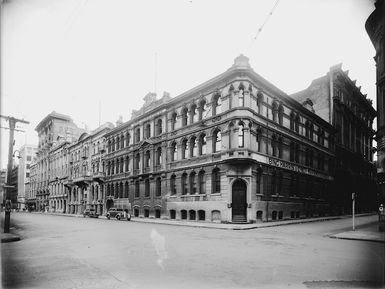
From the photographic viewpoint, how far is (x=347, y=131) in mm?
47156

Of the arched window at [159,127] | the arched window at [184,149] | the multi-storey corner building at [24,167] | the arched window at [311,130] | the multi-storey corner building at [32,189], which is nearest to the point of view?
the arched window at [184,149]

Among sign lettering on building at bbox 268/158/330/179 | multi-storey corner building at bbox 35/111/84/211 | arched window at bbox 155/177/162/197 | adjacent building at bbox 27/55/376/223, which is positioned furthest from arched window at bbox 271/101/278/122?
multi-storey corner building at bbox 35/111/84/211

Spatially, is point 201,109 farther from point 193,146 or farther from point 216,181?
point 216,181

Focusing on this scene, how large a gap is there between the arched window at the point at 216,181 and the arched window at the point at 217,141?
1.78 meters

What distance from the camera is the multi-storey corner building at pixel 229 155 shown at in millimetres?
→ 27219

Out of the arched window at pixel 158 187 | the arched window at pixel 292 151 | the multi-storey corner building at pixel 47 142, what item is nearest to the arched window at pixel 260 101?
the arched window at pixel 292 151

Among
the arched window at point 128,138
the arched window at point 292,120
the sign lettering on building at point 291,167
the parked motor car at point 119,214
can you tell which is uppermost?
the arched window at point 292,120

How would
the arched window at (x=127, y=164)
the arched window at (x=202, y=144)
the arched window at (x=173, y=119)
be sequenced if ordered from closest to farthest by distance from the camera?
1. the arched window at (x=202, y=144)
2. the arched window at (x=173, y=119)
3. the arched window at (x=127, y=164)

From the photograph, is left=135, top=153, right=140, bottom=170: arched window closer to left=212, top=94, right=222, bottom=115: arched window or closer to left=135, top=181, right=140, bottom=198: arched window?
left=135, top=181, right=140, bottom=198: arched window

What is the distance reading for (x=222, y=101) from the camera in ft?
94.0

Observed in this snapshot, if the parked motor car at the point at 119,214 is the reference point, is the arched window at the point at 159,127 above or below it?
above

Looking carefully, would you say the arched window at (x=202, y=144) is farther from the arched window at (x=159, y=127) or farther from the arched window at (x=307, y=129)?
the arched window at (x=307, y=129)

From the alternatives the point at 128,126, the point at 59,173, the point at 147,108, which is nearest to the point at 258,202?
the point at 147,108

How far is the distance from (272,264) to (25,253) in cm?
821
